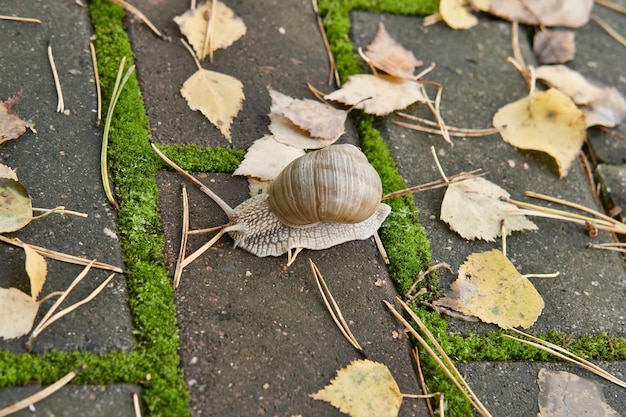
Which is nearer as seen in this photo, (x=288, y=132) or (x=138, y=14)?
(x=288, y=132)

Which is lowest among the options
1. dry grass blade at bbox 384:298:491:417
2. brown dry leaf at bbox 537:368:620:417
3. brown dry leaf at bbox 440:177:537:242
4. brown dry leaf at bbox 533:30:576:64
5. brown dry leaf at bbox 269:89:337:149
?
brown dry leaf at bbox 537:368:620:417

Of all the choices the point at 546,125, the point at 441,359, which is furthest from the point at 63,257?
the point at 546,125

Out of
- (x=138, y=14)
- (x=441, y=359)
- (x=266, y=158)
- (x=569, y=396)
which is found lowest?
(x=569, y=396)

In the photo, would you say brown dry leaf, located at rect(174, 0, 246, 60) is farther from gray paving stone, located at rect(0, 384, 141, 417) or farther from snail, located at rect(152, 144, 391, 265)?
gray paving stone, located at rect(0, 384, 141, 417)

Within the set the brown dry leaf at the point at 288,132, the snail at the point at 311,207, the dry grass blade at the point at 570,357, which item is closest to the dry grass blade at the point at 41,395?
the snail at the point at 311,207

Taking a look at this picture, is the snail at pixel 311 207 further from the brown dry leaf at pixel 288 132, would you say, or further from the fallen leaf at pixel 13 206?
the fallen leaf at pixel 13 206

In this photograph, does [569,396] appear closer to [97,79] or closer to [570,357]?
[570,357]

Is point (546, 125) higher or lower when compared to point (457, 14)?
lower

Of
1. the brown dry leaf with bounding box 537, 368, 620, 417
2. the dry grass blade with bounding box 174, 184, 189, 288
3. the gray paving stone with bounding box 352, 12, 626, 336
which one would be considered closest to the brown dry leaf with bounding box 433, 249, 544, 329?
the gray paving stone with bounding box 352, 12, 626, 336
